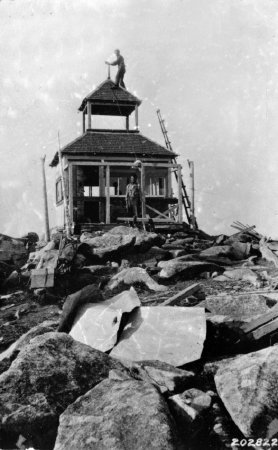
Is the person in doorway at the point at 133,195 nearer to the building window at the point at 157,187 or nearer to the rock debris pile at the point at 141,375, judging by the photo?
the building window at the point at 157,187

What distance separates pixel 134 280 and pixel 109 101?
14.3 m

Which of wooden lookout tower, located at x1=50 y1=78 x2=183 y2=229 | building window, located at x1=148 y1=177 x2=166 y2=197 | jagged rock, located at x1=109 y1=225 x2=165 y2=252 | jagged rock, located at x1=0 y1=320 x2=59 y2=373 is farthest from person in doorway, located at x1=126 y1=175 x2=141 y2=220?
jagged rock, located at x1=0 y1=320 x2=59 y2=373

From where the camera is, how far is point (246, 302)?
753 cm

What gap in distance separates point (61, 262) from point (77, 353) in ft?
23.2

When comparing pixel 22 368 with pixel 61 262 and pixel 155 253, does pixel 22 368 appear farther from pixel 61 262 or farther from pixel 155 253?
pixel 155 253

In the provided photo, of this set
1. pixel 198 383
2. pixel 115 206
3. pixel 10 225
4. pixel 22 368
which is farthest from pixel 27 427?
pixel 10 225

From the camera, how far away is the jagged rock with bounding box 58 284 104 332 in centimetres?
647

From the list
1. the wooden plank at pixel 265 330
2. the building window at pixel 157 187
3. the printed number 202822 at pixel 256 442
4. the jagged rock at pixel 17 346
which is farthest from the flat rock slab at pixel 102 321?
the building window at pixel 157 187

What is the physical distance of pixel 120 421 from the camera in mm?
3746

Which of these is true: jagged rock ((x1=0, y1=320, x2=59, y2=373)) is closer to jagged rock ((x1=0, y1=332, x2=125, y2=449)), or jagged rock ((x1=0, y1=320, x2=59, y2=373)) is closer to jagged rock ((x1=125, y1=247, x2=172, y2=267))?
jagged rock ((x1=0, y1=332, x2=125, y2=449))

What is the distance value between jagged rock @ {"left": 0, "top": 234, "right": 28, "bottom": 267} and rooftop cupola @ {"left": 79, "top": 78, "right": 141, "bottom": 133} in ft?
29.0

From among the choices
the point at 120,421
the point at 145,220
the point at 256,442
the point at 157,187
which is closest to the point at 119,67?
the point at 157,187

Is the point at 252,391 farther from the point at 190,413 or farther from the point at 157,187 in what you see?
the point at 157,187

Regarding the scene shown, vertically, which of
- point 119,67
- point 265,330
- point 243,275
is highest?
point 119,67
